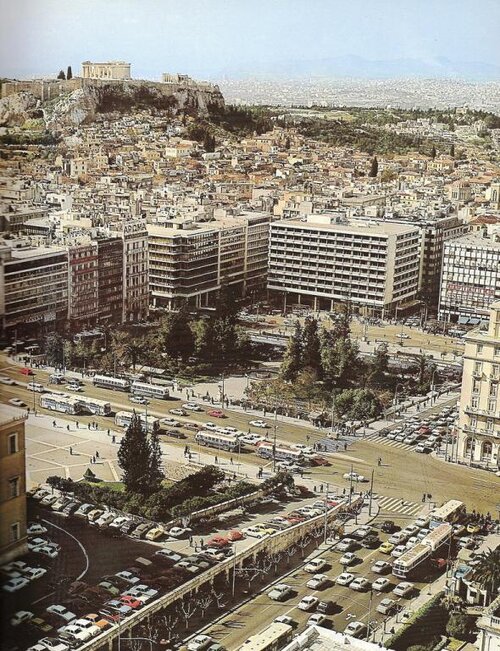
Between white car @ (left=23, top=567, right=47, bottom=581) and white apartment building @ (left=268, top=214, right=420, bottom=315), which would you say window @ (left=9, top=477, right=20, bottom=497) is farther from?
white apartment building @ (left=268, top=214, right=420, bottom=315)

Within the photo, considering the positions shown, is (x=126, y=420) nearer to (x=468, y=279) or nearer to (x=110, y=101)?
(x=468, y=279)

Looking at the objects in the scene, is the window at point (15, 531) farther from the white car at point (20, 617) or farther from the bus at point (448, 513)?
the bus at point (448, 513)

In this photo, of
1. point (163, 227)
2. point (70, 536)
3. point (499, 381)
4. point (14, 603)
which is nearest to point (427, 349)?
point (499, 381)

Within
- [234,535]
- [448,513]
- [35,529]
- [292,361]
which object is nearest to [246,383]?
[292,361]

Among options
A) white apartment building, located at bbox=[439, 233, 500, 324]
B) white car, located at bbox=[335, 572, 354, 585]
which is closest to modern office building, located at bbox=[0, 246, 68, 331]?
A: white car, located at bbox=[335, 572, 354, 585]

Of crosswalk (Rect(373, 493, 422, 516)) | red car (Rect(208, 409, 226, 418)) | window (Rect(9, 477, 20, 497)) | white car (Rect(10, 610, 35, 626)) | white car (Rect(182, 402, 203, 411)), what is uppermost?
window (Rect(9, 477, 20, 497))

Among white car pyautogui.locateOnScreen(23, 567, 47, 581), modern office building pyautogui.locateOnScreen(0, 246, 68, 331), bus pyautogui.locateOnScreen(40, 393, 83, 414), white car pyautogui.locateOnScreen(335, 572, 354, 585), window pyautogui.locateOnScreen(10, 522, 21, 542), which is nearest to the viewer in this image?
white car pyautogui.locateOnScreen(23, 567, 47, 581)
